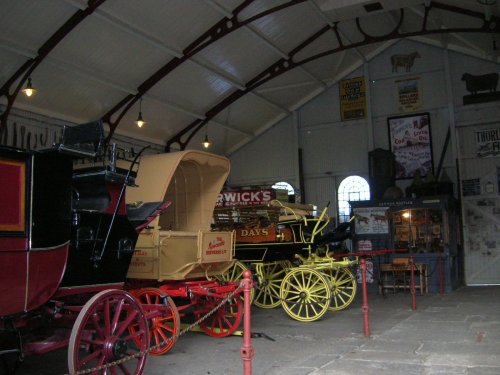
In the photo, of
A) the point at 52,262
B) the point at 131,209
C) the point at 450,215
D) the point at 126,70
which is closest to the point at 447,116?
the point at 450,215

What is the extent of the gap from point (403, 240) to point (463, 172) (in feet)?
13.6

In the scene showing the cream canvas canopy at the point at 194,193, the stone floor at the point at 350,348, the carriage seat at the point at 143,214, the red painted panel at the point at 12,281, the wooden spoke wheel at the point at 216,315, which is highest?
the cream canvas canopy at the point at 194,193

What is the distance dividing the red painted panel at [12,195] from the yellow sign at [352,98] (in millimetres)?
16018

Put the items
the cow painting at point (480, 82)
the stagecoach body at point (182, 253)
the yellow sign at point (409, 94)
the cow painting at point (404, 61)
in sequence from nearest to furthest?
the stagecoach body at point (182, 253)
the cow painting at point (480, 82)
the yellow sign at point (409, 94)
the cow painting at point (404, 61)

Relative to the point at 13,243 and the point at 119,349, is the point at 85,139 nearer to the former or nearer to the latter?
the point at 13,243

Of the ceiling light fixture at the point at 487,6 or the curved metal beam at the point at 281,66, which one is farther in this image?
the curved metal beam at the point at 281,66

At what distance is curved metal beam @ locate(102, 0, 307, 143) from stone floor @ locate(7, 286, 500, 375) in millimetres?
7866

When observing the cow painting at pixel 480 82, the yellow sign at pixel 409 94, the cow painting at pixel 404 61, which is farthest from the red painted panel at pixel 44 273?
the cow painting at pixel 404 61

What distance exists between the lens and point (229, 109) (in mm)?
18266

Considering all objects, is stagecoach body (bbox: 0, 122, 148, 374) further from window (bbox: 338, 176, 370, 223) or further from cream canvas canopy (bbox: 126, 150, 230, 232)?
window (bbox: 338, 176, 370, 223)

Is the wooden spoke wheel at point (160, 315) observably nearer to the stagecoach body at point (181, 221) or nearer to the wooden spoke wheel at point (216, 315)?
the stagecoach body at point (181, 221)

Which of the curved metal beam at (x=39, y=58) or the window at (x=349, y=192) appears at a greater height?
the curved metal beam at (x=39, y=58)

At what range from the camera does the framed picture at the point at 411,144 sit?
677 inches

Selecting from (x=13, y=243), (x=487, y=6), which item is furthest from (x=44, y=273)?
(x=487, y=6)
